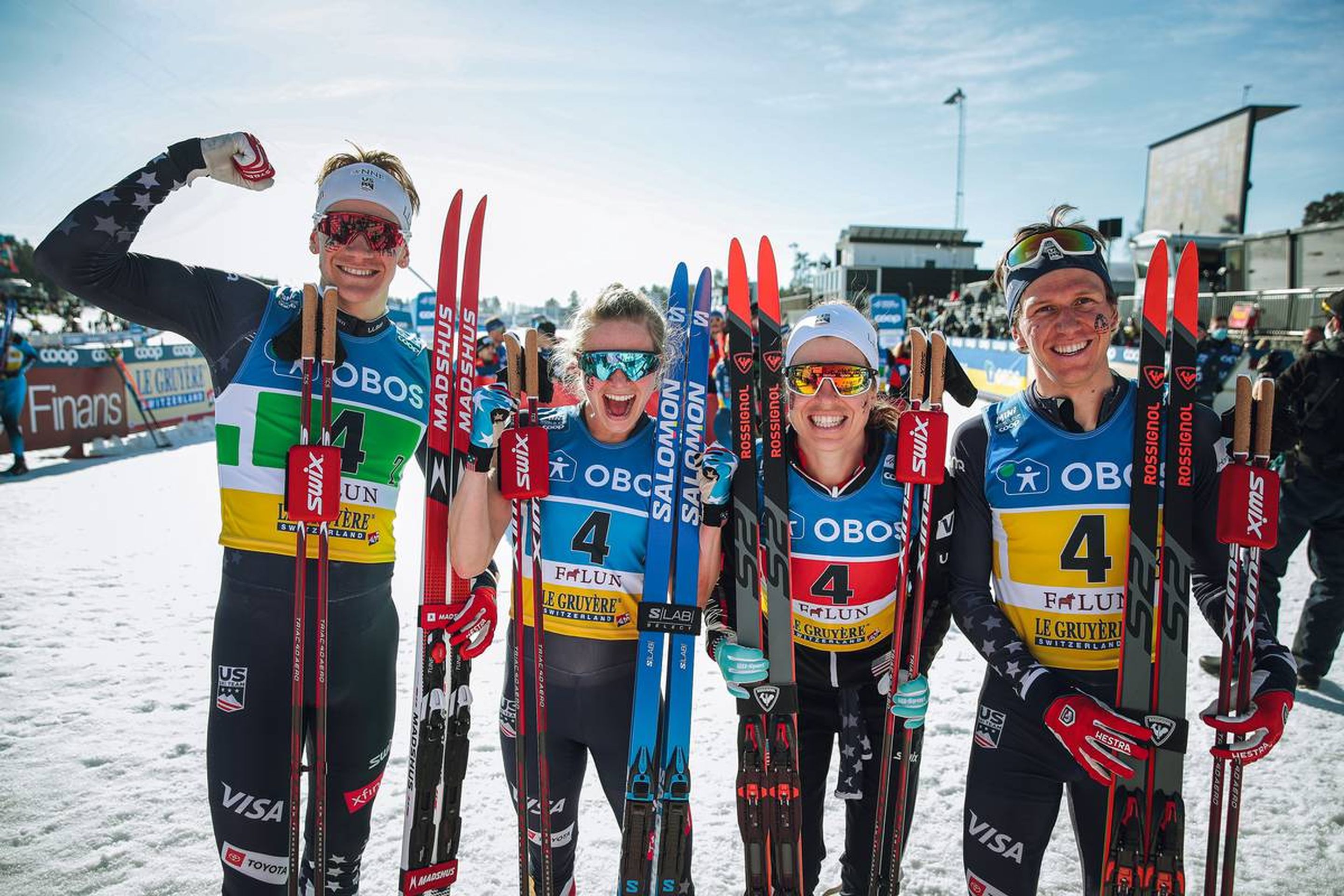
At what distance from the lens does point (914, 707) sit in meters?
2.11

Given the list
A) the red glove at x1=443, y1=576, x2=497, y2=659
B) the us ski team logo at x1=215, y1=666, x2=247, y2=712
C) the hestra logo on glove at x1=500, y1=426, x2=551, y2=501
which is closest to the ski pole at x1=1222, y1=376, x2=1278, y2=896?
the hestra logo on glove at x1=500, y1=426, x2=551, y2=501

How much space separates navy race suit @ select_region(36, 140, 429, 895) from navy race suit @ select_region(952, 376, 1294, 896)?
6.09 ft

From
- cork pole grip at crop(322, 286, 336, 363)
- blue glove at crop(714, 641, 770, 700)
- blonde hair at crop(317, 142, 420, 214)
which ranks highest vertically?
blonde hair at crop(317, 142, 420, 214)

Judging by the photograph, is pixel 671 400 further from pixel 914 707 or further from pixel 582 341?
pixel 914 707

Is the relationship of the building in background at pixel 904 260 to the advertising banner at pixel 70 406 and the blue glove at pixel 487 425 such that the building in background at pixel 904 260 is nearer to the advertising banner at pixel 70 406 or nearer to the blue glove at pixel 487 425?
the advertising banner at pixel 70 406

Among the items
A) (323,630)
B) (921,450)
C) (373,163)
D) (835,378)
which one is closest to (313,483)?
(323,630)

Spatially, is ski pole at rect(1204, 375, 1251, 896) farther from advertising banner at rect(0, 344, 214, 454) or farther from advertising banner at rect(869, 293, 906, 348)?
advertising banner at rect(0, 344, 214, 454)

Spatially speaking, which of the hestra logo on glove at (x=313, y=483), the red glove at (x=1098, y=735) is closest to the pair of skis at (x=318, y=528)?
the hestra logo on glove at (x=313, y=483)

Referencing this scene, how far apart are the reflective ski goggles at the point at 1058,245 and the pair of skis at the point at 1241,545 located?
0.57 m

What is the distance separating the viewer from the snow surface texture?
2.77 m

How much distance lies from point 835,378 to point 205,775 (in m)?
3.57

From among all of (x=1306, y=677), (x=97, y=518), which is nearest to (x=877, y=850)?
(x=1306, y=677)

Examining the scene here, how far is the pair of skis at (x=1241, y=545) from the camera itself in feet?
6.27

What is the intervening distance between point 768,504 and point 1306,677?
416cm
